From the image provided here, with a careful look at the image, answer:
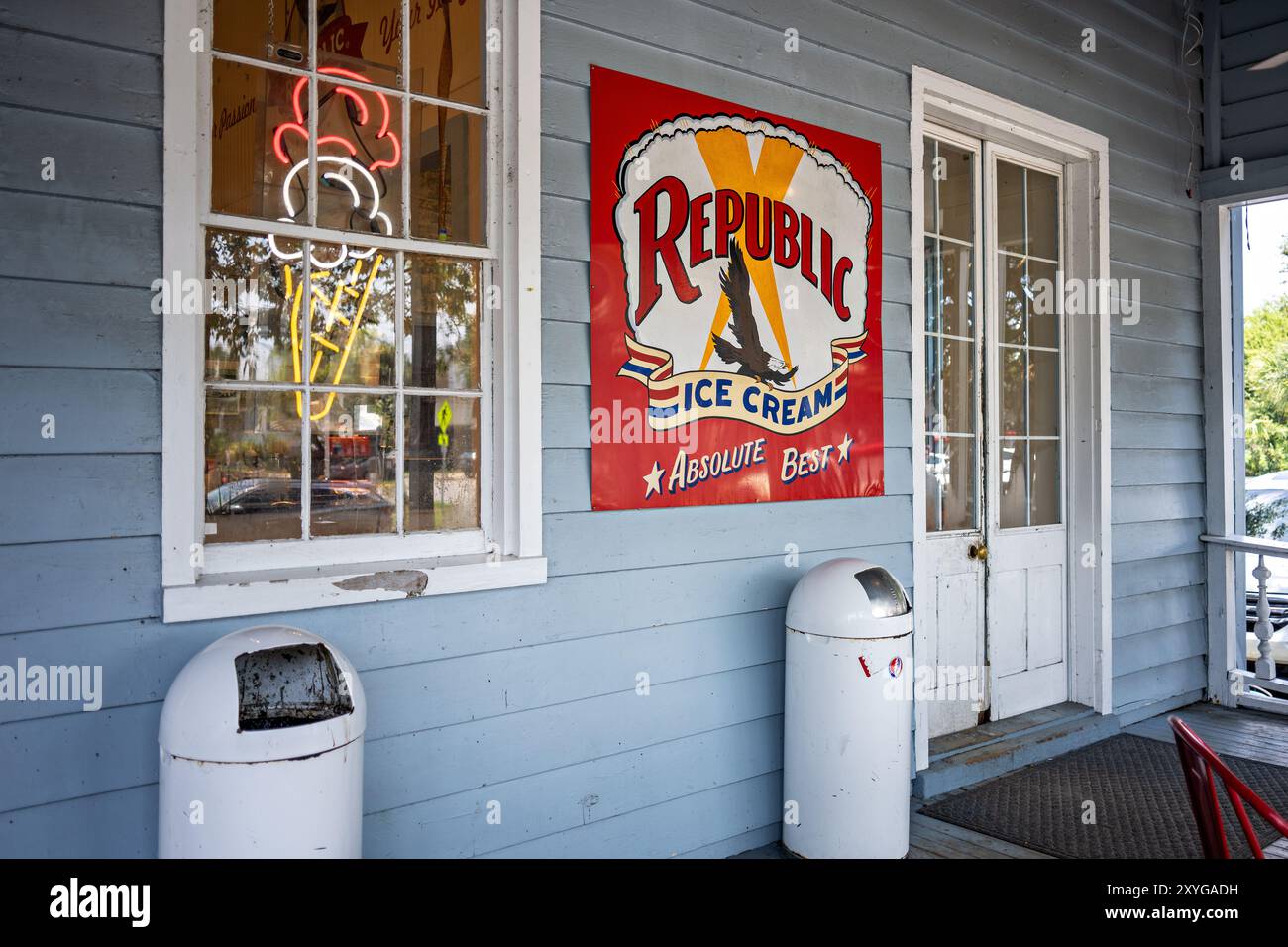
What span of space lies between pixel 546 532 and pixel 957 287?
8.81 feet

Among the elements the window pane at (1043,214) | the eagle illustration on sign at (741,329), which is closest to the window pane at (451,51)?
the eagle illustration on sign at (741,329)

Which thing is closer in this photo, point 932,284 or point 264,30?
point 264,30

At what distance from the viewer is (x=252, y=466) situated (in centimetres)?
242

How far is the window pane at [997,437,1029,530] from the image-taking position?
478 cm

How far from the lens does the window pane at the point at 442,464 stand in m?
2.72

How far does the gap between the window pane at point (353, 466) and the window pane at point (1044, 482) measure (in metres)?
3.58

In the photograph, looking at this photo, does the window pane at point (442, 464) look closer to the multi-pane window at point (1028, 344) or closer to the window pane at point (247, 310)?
the window pane at point (247, 310)

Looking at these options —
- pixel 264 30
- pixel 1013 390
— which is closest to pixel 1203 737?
pixel 1013 390

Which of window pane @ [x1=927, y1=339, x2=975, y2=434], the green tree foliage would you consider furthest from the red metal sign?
the green tree foliage

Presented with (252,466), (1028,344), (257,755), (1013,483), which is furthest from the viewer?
(1028,344)

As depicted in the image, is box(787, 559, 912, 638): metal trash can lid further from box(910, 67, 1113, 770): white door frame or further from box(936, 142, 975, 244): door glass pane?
box(910, 67, 1113, 770): white door frame

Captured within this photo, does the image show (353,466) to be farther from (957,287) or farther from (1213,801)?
(957,287)

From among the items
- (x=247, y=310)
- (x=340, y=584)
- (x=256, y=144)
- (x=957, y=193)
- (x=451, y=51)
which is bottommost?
(x=340, y=584)

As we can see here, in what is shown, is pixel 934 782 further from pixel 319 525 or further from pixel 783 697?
pixel 319 525
